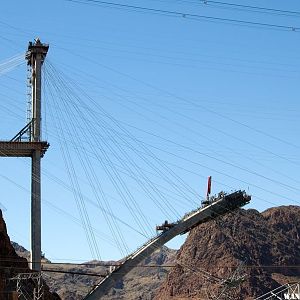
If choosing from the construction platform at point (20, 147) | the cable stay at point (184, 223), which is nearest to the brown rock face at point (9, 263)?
the construction platform at point (20, 147)

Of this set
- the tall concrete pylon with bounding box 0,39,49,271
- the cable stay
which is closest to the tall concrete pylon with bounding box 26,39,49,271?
the tall concrete pylon with bounding box 0,39,49,271

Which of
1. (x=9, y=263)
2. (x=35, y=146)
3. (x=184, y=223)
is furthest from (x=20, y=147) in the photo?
(x=184, y=223)

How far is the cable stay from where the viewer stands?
72750 millimetres

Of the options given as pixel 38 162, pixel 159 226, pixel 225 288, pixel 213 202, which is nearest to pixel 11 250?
pixel 38 162

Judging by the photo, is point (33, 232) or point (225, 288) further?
point (225, 288)

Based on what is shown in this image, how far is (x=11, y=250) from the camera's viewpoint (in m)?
66.5

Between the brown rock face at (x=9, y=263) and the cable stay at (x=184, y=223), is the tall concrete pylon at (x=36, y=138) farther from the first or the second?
the cable stay at (x=184, y=223)

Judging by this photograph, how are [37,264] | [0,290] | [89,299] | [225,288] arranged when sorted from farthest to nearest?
[225,288]
[89,299]
[37,264]
[0,290]

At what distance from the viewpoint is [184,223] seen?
2928 inches

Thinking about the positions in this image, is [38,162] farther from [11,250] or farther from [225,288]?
[225,288]

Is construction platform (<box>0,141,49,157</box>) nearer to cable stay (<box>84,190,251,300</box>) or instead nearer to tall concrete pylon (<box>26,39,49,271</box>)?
tall concrete pylon (<box>26,39,49,271</box>)

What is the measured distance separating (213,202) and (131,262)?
32.3 feet

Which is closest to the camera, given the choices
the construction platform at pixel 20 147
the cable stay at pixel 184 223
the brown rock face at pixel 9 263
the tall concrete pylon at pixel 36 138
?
the brown rock face at pixel 9 263

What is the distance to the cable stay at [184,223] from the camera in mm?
72750
